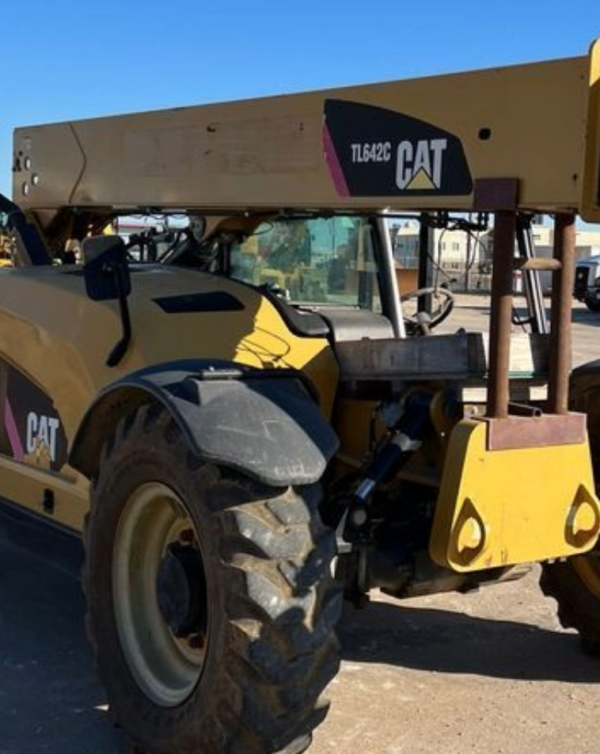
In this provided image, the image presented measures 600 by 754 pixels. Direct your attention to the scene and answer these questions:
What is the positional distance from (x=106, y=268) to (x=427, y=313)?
1645 millimetres

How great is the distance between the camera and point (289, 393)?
3557mm

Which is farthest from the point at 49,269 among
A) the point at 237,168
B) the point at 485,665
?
the point at 485,665

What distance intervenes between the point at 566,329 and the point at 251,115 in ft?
4.48

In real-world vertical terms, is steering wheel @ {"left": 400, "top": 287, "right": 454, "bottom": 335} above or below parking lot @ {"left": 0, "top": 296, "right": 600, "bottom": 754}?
above

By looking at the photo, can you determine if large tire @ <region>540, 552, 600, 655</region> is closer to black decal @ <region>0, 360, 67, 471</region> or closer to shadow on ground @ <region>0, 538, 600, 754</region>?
shadow on ground @ <region>0, 538, 600, 754</region>

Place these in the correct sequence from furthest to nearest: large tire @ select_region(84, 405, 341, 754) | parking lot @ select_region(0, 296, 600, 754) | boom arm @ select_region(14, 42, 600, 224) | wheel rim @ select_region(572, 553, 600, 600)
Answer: wheel rim @ select_region(572, 553, 600, 600)
parking lot @ select_region(0, 296, 600, 754)
large tire @ select_region(84, 405, 341, 754)
boom arm @ select_region(14, 42, 600, 224)

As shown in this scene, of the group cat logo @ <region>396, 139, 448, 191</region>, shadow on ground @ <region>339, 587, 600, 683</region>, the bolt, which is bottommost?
shadow on ground @ <region>339, 587, 600, 683</region>

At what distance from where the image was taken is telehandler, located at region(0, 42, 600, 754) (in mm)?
3209

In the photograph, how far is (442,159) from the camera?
3348 millimetres

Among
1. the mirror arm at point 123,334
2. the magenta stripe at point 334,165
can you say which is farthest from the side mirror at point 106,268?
the magenta stripe at point 334,165

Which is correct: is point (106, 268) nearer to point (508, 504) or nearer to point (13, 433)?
point (13, 433)

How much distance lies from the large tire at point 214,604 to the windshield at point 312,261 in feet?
4.27

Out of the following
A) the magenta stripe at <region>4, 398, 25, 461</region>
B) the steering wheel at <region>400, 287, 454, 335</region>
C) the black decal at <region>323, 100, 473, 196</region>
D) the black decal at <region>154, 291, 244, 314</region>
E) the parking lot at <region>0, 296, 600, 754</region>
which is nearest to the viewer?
the black decal at <region>323, 100, 473, 196</region>

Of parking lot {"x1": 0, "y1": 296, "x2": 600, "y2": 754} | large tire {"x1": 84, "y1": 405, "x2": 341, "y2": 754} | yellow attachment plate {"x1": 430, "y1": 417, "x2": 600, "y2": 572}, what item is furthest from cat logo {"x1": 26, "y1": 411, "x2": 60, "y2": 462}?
yellow attachment plate {"x1": 430, "y1": 417, "x2": 600, "y2": 572}
